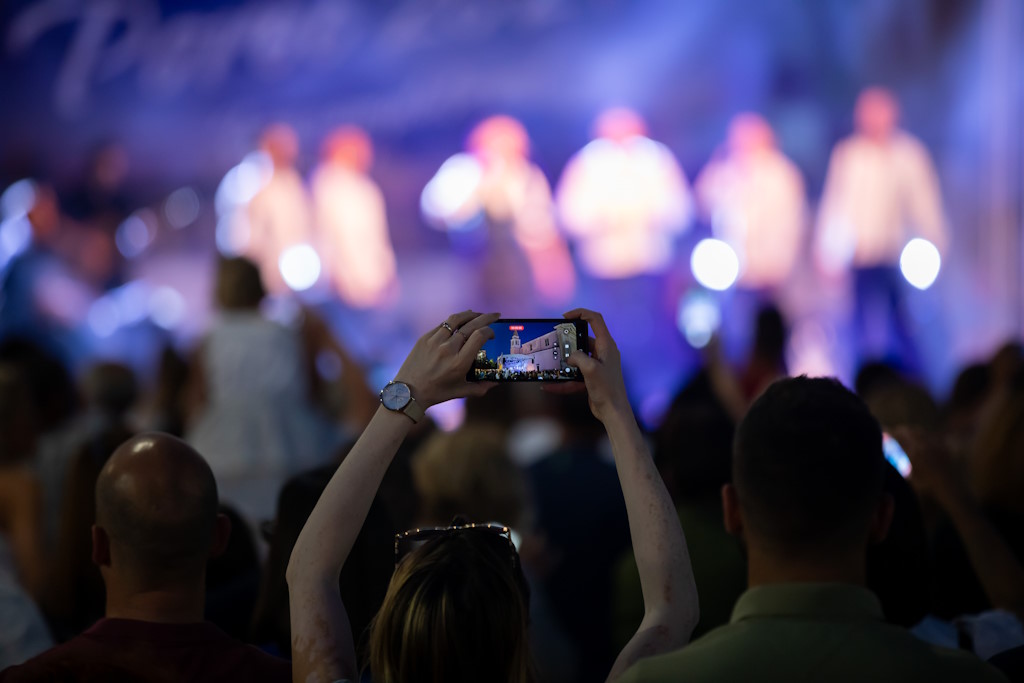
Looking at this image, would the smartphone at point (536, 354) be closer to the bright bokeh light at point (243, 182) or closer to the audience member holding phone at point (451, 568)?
the audience member holding phone at point (451, 568)

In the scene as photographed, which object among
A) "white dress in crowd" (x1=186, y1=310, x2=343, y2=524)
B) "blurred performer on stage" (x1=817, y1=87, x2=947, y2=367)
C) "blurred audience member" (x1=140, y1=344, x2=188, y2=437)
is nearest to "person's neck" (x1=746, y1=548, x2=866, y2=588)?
"white dress in crowd" (x1=186, y1=310, x2=343, y2=524)

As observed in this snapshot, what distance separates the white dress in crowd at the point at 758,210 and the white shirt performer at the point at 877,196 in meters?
0.28

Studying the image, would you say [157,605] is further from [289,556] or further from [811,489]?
[811,489]

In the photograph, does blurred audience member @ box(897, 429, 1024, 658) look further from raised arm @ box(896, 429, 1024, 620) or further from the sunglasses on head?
the sunglasses on head

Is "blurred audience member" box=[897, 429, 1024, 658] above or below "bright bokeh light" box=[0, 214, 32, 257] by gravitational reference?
below

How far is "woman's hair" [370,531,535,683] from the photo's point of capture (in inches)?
53.2

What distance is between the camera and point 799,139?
380 inches

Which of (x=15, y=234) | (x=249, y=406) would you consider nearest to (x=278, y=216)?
(x=15, y=234)

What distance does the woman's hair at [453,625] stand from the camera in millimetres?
1351

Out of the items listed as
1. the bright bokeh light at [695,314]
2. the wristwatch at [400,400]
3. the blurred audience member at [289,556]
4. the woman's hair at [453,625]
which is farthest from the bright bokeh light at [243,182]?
the woman's hair at [453,625]

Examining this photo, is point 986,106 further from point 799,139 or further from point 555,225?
point 555,225

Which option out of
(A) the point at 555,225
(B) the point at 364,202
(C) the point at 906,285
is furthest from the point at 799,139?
(B) the point at 364,202

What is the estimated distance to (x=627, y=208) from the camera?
30.8 ft

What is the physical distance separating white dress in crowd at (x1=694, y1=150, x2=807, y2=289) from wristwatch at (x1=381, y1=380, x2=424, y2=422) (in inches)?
323
